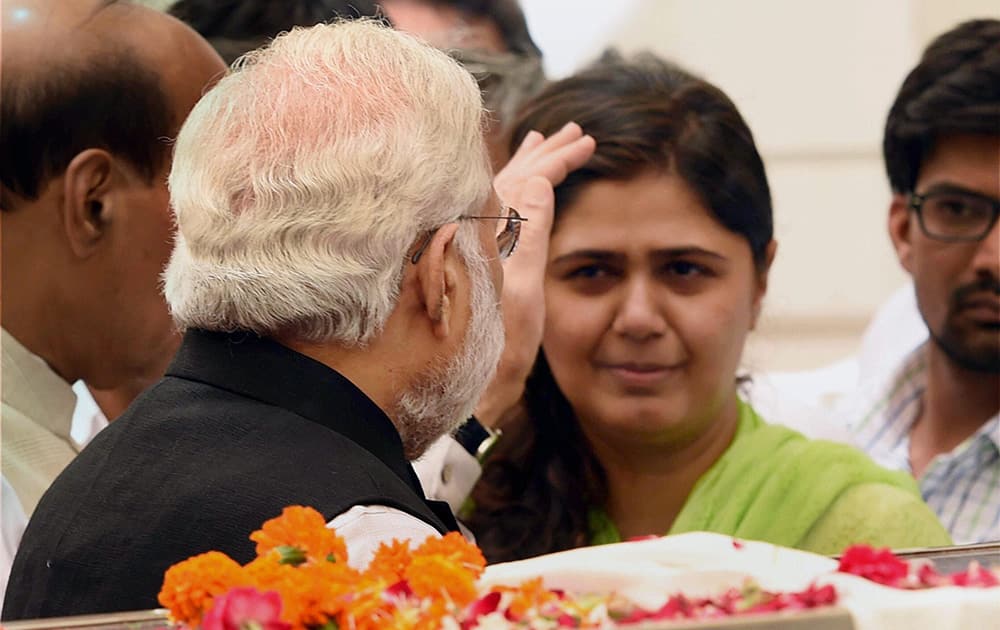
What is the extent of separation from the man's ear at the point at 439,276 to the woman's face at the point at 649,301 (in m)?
0.75

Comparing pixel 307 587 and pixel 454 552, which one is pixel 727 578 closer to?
pixel 454 552

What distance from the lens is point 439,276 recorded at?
178 centimetres

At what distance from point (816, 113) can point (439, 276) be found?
4.52 m

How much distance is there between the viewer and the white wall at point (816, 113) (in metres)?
5.96

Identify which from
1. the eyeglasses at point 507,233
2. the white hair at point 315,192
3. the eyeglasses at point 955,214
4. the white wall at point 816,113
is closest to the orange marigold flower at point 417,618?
the white hair at point 315,192

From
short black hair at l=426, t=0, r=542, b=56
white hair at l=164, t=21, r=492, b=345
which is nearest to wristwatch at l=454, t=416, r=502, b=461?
white hair at l=164, t=21, r=492, b=345

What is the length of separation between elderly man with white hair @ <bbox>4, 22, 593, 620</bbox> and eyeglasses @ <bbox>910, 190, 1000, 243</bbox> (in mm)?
1363

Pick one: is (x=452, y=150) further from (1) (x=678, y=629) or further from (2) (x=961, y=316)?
(2) (x=961, y=316)

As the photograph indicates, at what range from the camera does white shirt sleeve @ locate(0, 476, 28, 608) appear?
87.7 inches

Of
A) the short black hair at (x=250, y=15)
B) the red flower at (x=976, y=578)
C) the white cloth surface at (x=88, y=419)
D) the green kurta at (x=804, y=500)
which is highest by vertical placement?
the short black hair at (x=250, y=15)

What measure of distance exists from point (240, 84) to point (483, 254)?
0.34m

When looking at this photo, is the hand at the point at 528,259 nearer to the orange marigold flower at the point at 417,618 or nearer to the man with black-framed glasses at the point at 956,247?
the man with black-framed glasses at the point at 956,247

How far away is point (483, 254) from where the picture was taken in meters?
1.86

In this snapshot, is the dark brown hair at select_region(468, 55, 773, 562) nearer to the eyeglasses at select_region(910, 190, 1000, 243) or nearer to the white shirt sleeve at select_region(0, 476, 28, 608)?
the eyeglasses at select_region(910, 190, 1000, 243)
